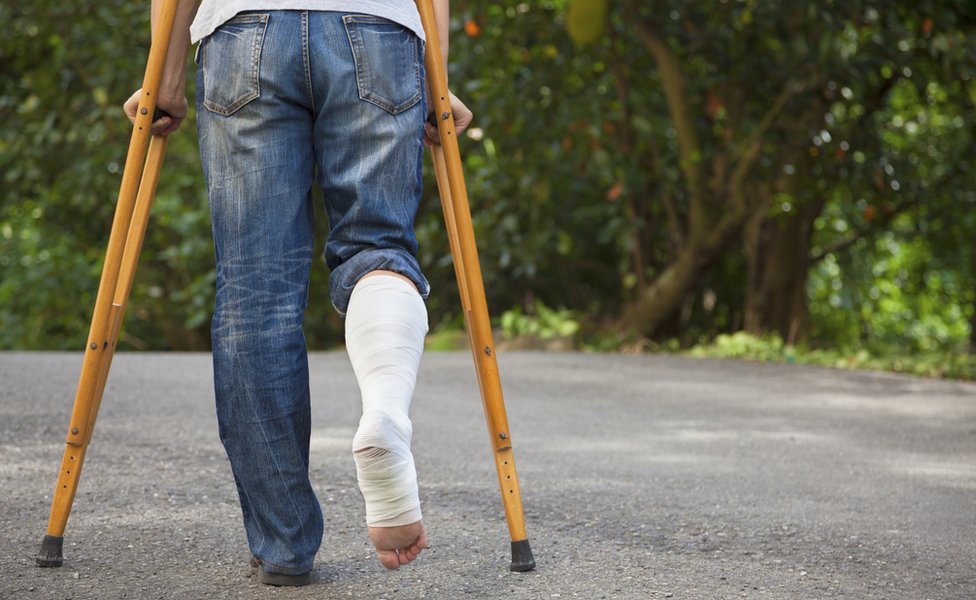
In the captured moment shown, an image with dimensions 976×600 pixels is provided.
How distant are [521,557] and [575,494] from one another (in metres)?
0.94

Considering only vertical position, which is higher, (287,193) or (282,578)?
(287,193)

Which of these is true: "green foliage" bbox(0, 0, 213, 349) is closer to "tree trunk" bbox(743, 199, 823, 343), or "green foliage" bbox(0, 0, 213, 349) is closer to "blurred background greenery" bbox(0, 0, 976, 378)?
"blurred background greenery" bbox(0, 0, 976, 378)

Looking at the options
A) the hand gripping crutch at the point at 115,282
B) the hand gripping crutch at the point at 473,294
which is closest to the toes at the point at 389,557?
the hand gripping crutch at the point at 473,294

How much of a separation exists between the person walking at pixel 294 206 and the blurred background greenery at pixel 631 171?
5.47 meters

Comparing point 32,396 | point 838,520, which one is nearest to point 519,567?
point 838,520

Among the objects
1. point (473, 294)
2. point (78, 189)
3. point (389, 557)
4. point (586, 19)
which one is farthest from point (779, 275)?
point (389, 557)

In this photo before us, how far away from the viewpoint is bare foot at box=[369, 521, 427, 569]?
7.20 ft

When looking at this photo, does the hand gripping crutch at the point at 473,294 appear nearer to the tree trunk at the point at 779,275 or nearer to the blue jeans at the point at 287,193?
the blue jeans at the point at 287,193

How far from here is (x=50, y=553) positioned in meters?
2.61

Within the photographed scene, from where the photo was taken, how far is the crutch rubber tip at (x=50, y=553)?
2604mm

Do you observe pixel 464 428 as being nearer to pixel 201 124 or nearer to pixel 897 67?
pixel 201 124

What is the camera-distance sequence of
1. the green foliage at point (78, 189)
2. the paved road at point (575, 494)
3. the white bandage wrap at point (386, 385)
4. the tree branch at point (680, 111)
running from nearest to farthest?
the white bandage wrap at point (386, 385) < the paved road at point (575, 494) < the tree branch at point (680, 111) < the green foliage at point (78, 189)

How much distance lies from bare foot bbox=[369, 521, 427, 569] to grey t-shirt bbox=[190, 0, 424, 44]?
950 millimetres

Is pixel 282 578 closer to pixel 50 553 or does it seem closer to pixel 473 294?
pixel 50 553
